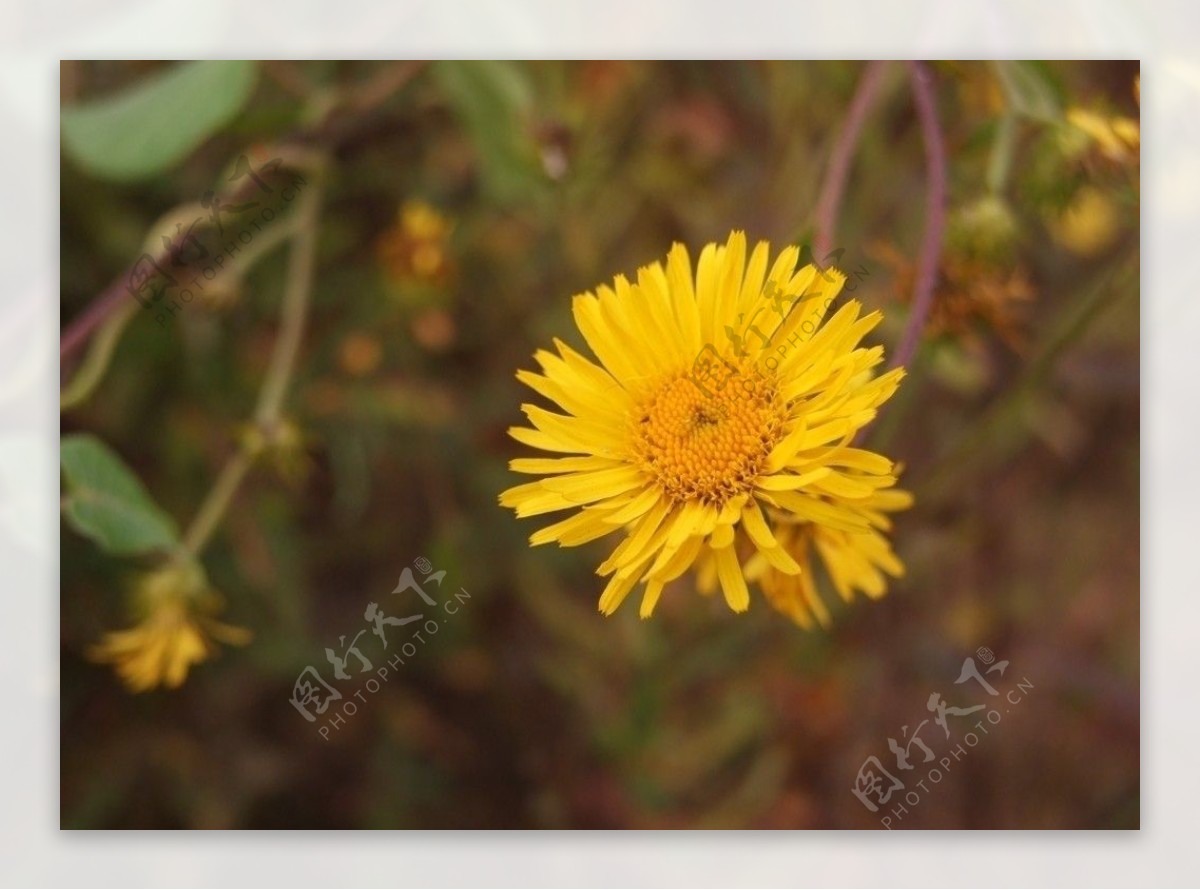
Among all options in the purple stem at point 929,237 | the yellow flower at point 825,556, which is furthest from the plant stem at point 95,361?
the purple stem at point 929,237

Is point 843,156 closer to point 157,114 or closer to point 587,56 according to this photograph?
point 587,56

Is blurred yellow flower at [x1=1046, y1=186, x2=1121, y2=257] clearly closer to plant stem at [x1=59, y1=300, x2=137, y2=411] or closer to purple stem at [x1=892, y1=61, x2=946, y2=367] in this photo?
purple stem at [x1=892, y1=61, x2=946, y2=367]

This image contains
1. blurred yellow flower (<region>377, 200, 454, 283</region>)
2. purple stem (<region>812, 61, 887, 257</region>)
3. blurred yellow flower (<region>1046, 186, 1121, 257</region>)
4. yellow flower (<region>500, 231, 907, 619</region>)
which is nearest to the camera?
yellow flower (<region>500, 231, 907, 619</region>)

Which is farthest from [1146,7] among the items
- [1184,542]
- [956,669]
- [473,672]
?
[473,672]

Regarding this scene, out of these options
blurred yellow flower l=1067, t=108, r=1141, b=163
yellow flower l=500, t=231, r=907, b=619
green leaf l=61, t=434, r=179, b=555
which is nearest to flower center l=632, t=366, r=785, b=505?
yellow flower l=500, t=231, r=907, b=619

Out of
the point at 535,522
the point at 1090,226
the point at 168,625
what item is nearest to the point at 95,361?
the point at 168,625

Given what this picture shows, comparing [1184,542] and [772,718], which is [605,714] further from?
[1184,542]
